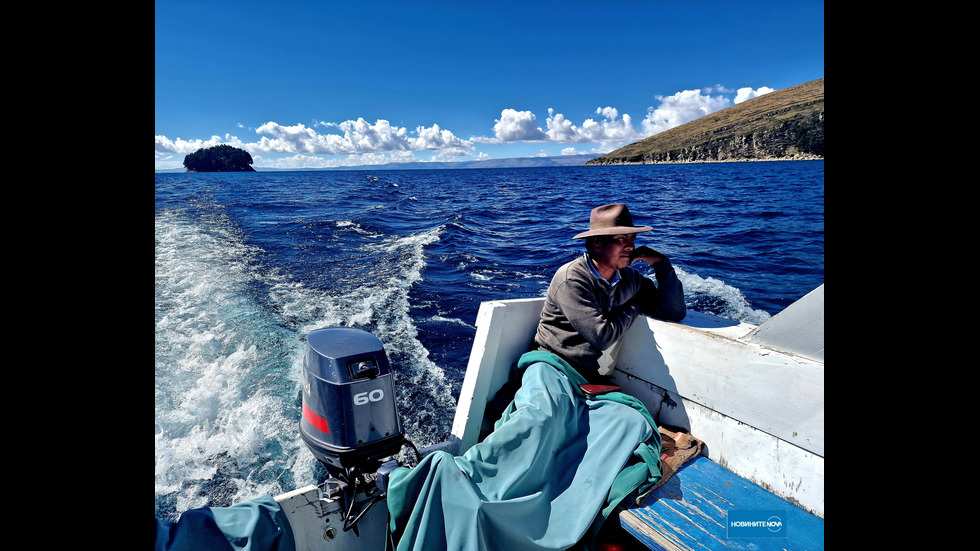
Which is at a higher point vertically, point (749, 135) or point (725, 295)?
point (749, 135)

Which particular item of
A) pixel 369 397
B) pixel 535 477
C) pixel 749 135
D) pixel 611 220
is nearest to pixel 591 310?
pixel 611 220

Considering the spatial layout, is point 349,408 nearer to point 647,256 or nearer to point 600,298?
point 600,298

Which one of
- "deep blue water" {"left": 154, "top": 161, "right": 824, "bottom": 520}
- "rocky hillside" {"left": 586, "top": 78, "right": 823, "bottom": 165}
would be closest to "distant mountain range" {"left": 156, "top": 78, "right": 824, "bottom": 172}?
"rocky hillside" {"left": 586, "top": 78, "right": 823, "bottom": 165}

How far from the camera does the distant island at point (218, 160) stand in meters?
97.4

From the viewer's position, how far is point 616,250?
2.31m

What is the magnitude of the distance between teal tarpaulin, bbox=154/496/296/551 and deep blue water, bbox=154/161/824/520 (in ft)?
4.67

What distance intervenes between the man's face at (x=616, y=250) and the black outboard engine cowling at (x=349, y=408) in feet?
3.97

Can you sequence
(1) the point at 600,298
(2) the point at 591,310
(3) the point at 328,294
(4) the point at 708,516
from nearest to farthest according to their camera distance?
1. (4) the point at 708,516
2. (2) the point at 591,310
3. (1) the point at 600,298
4. (3) the point at 328,294

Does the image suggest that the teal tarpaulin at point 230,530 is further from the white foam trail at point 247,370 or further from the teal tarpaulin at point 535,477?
the white foam trail at point 247,370

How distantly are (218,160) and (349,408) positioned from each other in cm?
11836
